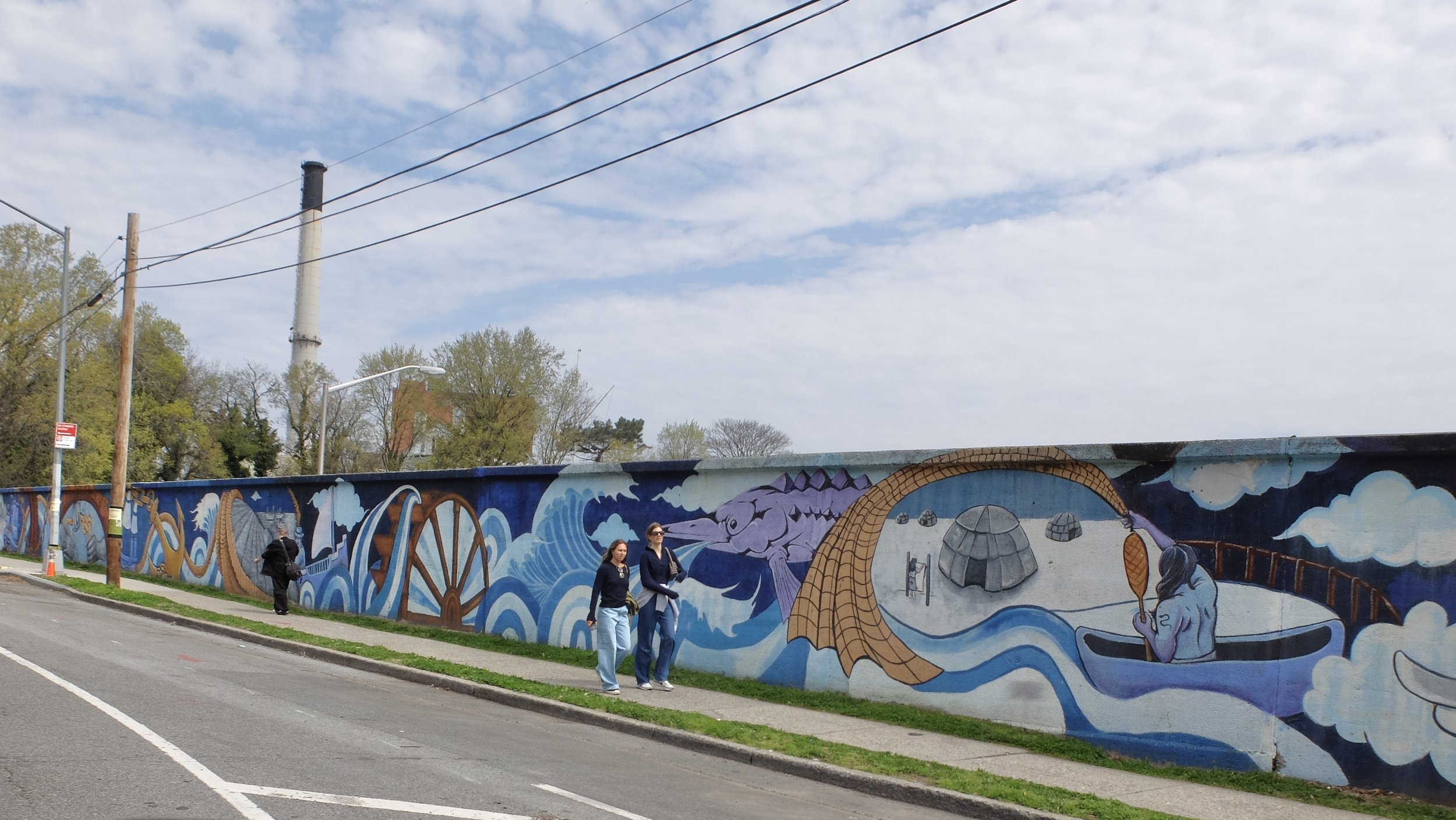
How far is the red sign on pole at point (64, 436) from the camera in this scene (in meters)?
24.8

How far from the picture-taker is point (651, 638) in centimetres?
1173

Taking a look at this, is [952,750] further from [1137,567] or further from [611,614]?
[611,614]

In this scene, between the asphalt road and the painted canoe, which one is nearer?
the asphalt road

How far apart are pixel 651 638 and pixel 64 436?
1937 centimetres

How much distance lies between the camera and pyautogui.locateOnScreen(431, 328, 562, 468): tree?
4500cm

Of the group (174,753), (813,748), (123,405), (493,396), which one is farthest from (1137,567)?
(493,396)

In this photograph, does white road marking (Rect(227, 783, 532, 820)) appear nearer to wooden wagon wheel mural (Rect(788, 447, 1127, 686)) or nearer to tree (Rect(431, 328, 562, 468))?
wooden wagon wheel mural (Rect(788, 447, 1127, 686))

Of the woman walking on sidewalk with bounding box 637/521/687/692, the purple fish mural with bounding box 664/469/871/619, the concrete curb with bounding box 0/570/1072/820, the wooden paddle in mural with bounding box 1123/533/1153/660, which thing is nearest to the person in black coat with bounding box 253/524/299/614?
the concrete curb with bounding box 0/570/1072/820

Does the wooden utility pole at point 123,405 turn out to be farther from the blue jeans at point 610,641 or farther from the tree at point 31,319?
the tree at point 31,319

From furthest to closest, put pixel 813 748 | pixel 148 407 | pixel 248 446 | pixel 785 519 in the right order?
pixel 148 407
pixel 248 446
pixel 785 519
pixel 813 748

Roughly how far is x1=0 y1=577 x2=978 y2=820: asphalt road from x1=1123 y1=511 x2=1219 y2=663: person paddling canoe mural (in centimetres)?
285

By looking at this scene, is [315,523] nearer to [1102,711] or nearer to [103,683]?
[103,683]

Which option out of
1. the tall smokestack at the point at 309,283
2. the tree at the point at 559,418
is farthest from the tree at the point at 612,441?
the tall smokestack at the point at 309,283

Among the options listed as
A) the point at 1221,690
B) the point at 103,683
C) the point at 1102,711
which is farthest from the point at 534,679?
the point at 1221,690
